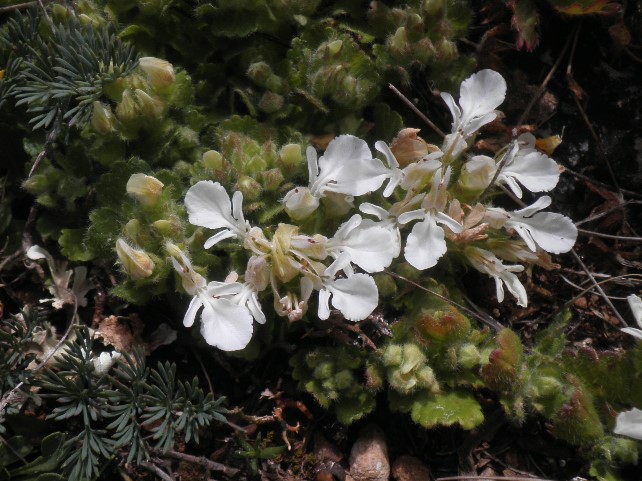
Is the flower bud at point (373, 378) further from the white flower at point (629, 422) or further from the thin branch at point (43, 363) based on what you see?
the thin branch at point (43, 363)

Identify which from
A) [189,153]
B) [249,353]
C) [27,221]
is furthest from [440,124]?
[27,221]

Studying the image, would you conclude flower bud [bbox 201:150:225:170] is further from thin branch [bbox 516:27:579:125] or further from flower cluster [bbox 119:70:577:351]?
thin branch [bbox 516:27:579:125]

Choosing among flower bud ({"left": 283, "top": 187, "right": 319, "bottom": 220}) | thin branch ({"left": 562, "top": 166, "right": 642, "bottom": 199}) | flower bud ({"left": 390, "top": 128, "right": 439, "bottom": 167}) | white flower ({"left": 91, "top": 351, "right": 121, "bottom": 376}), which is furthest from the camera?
thin branch ({"left": 562, "top": 166, "right": 642, "bottom": 199})

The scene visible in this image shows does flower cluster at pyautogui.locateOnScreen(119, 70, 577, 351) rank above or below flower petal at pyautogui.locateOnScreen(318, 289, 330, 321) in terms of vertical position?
above

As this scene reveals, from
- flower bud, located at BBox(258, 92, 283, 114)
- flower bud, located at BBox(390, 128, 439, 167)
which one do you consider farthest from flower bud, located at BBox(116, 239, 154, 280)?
flower bud, located at BBox(390, 128, 439, 167)

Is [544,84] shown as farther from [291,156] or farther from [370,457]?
[370,457]

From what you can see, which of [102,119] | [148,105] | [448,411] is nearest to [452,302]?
[448,411]
